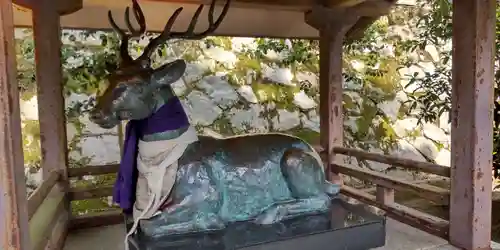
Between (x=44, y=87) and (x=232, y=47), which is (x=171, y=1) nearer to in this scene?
(x=44, y=87)

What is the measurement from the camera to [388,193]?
2.75m

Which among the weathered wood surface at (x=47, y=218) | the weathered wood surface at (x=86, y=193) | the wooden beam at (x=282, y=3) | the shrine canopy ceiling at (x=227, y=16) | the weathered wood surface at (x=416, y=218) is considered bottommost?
the weathered wood surface at (x=416, y=218)

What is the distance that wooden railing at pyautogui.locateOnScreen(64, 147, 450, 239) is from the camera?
2.26 m

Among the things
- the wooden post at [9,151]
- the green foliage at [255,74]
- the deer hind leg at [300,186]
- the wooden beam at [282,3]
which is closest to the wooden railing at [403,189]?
the deer hind leg at [300,186]

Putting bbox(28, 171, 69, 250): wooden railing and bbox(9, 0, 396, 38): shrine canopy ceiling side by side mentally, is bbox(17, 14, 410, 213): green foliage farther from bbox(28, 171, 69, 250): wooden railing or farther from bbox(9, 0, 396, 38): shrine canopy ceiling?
bbox(28, 171, 69, 250): wooden railing

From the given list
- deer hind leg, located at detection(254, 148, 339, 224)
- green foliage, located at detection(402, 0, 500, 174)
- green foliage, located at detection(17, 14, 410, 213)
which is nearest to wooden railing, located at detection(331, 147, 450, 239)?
deer hind leg, located at detection(254, 148, 339, 224)

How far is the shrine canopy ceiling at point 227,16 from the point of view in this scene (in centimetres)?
267

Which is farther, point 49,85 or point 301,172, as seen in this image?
point 49,85

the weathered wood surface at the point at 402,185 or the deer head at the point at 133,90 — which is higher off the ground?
the deer head at the point at 133,90

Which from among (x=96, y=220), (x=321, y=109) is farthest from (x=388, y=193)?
(x=96, y=220)

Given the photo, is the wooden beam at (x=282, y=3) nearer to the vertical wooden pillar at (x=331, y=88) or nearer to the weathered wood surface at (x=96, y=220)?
the vertical wooden pillar at (x=331, y=88)

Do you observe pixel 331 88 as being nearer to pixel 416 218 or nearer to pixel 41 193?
pixel 416 218

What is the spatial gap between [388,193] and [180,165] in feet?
5.11

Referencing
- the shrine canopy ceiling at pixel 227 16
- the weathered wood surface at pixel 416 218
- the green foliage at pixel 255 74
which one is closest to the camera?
the weathered wood surface at pixel 416 218
